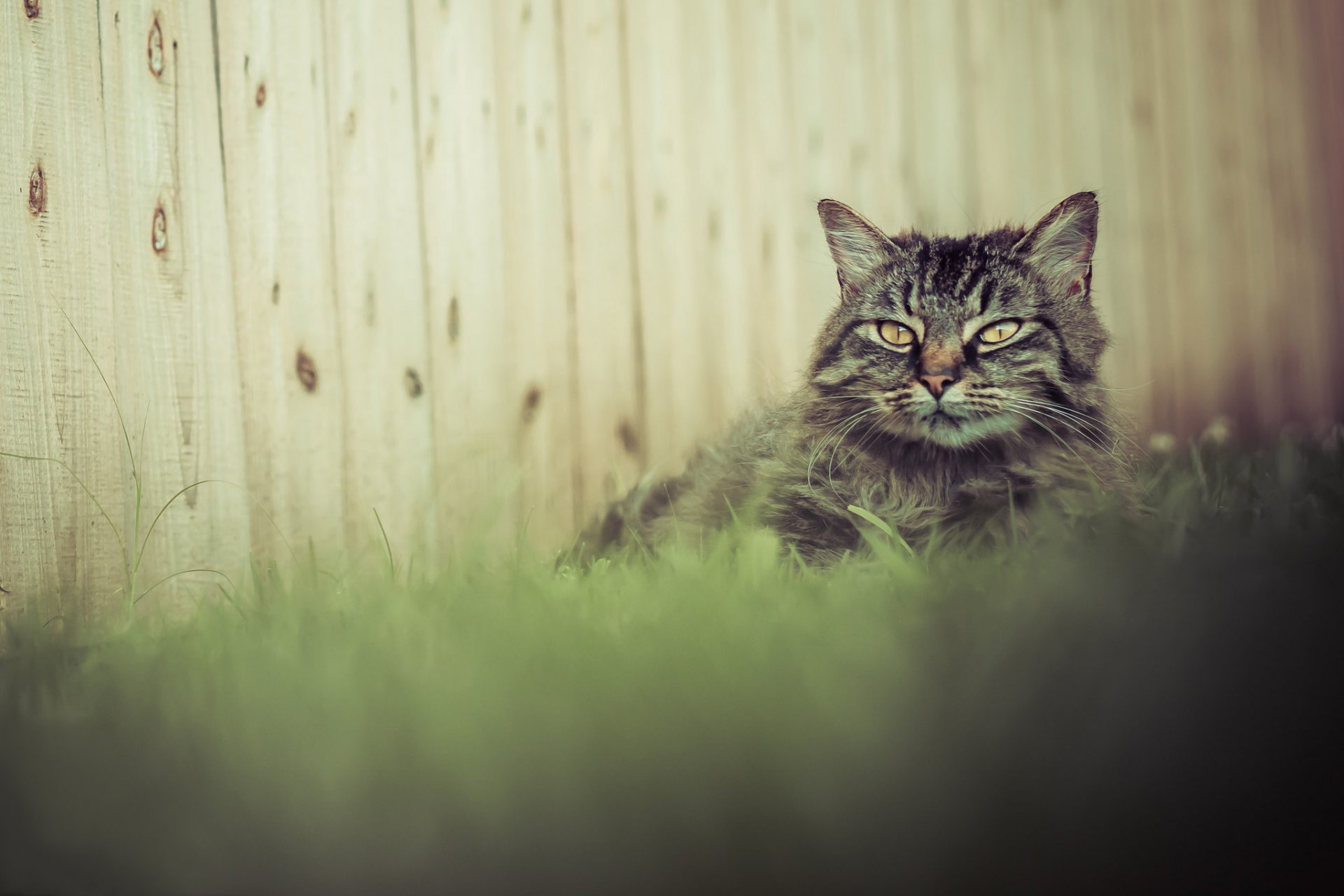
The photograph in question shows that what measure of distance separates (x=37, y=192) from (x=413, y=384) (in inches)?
33.5

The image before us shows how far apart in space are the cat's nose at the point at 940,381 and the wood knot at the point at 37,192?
1.82 m

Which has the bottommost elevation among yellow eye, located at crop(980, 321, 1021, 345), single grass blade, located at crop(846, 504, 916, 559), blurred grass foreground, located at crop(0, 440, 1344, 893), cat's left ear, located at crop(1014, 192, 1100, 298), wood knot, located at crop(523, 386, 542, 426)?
blurred grass foreground, located at crop(0, 440, 1344, 893)

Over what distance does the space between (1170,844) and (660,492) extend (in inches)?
59.5

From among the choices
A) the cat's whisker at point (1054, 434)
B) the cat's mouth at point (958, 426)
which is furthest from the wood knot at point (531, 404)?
the cat's whisker at point (1054, 434)

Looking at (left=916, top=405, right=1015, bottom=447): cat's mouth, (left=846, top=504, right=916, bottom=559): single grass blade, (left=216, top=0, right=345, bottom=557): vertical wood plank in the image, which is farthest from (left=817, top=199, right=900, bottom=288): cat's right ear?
(left=216, top=0, right=345, bottom=557): vertical wood plank

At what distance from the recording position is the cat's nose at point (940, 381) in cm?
139

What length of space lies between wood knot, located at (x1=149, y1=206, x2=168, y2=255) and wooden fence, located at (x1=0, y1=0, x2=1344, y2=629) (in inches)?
0.7

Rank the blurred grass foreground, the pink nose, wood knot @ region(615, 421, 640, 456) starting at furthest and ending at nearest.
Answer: wood knot @ region(615, 421, 640, 456)
the pink nose
the blurred grass foreground

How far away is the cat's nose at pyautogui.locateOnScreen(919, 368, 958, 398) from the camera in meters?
1.39

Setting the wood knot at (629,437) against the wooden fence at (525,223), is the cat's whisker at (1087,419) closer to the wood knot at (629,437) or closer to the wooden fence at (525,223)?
the wooden fence at (525,223)

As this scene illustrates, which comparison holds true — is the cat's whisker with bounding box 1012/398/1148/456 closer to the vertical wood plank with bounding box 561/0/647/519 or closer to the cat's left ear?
the cat's left ear

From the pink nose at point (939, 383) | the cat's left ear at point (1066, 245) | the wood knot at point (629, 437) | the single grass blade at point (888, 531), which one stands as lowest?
the single grass blade at point (888, 531)

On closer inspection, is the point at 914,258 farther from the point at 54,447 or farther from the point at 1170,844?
the point at 54,447

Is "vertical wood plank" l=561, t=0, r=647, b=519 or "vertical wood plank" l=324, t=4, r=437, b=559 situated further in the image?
"vertical wood plank" l=561, t=0, r=647, b=519
